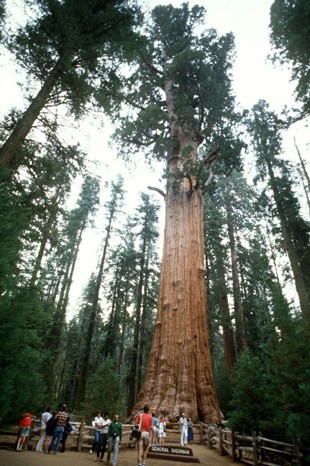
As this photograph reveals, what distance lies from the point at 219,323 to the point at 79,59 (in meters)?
14.2

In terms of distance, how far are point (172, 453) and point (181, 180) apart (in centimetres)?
918

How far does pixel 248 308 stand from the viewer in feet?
61.1

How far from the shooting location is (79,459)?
642 cm

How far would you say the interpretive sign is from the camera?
6.41m

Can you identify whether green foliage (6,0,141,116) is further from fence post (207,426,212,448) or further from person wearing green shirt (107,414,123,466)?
fence post (207,426,212,448)

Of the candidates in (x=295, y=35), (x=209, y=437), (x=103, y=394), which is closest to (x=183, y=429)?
(x=209, y=437)

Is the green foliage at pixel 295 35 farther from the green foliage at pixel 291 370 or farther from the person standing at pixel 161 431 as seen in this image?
the person standing at pixel 161 431

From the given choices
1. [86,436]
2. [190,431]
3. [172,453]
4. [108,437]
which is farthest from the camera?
[86,436]

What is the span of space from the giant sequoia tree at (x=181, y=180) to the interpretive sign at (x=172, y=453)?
1616 mm

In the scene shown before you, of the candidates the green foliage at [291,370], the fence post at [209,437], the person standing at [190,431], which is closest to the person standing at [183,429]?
the person standing at [190,431]

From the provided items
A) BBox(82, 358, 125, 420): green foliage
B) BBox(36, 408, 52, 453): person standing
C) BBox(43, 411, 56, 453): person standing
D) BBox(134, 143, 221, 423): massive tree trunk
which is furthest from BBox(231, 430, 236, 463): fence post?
BBox(82, 358, 125, 420): green foliage

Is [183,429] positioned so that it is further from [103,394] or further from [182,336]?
[103,394]

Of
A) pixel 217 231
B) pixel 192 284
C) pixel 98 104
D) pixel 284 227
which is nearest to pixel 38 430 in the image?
pixel 192 284

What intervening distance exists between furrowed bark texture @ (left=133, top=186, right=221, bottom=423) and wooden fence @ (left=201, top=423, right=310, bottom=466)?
0.68m
